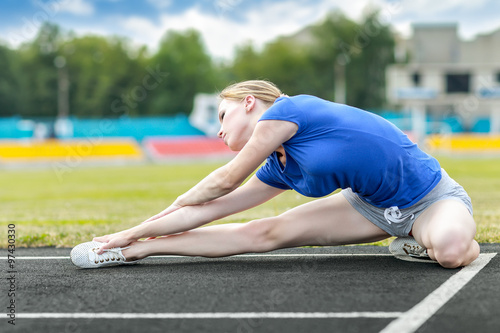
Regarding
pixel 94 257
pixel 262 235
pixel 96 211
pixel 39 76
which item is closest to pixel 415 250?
pixel 262 235

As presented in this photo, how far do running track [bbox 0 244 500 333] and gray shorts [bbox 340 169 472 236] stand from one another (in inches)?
9.8

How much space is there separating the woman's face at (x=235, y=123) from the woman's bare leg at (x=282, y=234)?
635 millimetres

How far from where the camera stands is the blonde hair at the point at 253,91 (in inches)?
140

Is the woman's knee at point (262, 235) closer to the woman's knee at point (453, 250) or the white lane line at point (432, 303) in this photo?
the woman's knee at point (453, 250)

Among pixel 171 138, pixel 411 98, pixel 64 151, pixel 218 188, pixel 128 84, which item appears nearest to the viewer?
pixel 218 188

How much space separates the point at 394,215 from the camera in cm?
366

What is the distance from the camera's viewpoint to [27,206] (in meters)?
10.4

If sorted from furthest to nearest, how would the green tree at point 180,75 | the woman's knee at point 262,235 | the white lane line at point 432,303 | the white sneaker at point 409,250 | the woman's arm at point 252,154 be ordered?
1. the green tree at point 180,75
2. the woman's knee at point 262,235
3. the white sneaker at point 409,250
4. the woman's arm at point 252,154
5. the white lane line at point 432,303

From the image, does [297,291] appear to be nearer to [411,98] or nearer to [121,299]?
[121,299]

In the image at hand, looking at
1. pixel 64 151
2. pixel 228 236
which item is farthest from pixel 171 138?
pixel 228 236

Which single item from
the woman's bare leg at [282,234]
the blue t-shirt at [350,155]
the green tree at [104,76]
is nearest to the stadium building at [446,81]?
the green tree at [104,76]

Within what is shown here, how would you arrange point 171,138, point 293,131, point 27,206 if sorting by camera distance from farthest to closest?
point 171,138, point 27,206, point 293,131

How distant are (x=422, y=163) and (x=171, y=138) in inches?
1468

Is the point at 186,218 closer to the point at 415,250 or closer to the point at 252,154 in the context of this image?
the point at 252,154
